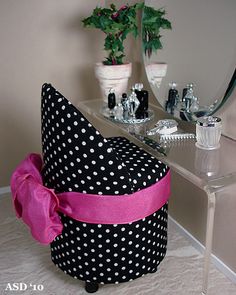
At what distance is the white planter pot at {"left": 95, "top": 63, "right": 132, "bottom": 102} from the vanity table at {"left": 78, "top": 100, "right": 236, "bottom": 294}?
26cm

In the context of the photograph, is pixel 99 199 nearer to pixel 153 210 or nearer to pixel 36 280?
pixel 153 210

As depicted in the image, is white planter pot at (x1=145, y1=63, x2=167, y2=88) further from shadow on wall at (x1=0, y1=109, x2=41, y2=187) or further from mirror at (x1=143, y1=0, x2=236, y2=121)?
shadow on wall at (x1=0, y1=109, x2=41, y2=187)

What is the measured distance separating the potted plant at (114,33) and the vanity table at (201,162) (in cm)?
27

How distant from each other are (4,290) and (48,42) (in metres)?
1.21

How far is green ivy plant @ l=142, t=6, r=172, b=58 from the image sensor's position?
4.98ft

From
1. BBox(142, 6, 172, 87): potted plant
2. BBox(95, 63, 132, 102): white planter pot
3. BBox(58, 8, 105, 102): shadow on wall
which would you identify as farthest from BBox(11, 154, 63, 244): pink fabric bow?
BBox(58, 8, 105, 102): shadow on wall

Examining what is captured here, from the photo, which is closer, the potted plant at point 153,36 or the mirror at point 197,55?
the mirror at point 197,55

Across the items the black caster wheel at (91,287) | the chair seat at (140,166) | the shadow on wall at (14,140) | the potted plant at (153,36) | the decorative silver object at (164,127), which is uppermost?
the potted plant at (153,36)

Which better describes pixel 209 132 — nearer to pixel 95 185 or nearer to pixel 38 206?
pixel 95 185

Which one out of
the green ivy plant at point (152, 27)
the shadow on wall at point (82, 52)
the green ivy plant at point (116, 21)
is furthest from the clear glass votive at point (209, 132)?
the shadow on wall at point (82, 52)

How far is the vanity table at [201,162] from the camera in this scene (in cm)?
104

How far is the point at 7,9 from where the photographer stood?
1796mm

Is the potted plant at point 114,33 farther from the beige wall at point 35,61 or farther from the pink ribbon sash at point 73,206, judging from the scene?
the pink ribbon sash at point 73,206

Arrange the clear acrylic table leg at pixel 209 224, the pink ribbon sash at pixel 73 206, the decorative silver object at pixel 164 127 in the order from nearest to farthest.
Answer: the clear acrylic table leg at pixel 209 224
the pink ribbon sash at pixel 73 206
the decorative silver object at pixel 164 127
